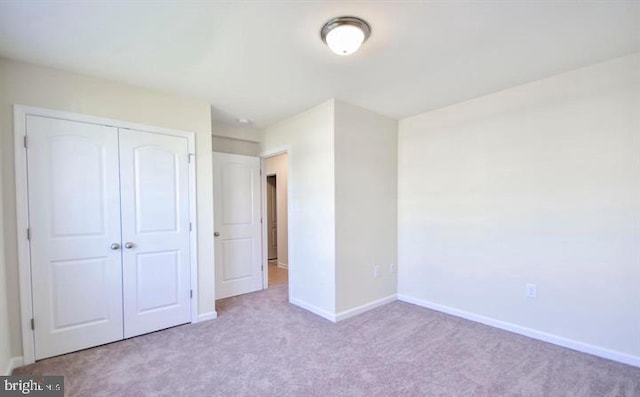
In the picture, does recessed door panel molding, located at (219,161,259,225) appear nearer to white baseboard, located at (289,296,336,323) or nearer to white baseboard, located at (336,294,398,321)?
white baseboard, located at (289,296,336,323)

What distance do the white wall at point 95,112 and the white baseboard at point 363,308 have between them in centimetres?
150

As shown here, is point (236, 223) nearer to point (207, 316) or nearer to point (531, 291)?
point (207, 316)

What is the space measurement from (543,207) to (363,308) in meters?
2.16

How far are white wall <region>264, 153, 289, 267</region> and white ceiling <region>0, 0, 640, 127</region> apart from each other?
9.02 ft

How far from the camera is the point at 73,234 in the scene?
253 cm

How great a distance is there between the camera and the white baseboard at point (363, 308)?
322 cm

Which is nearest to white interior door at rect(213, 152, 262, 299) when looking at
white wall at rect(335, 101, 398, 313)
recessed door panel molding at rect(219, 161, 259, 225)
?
recessed door panel molding at rect(219, 161, 259, 225)

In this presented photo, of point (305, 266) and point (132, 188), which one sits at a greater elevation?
point (132, 188)

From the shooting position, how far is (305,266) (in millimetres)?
3605

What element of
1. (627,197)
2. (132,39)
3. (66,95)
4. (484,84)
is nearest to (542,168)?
(627,197)

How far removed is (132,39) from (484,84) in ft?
10.0

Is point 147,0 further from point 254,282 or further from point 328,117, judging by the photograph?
point 254,282

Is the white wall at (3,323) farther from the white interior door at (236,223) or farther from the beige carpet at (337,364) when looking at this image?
the white interior door at (236,223)

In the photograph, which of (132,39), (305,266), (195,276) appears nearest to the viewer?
(132,39)
